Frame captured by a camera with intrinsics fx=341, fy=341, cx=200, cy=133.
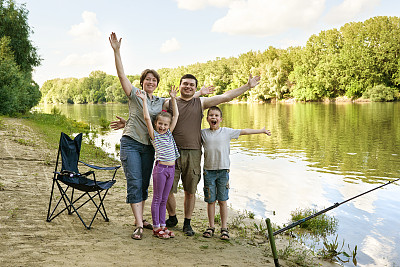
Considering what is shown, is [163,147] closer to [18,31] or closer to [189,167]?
[189,167]

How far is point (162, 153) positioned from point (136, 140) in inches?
14.9

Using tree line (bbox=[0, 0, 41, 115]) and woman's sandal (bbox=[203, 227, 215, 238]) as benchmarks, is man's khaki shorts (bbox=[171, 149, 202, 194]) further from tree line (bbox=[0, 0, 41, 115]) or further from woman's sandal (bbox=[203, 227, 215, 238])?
tree line (bbox=[0, 0, 41, 115])

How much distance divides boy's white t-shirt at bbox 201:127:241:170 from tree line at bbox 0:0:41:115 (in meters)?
20.6

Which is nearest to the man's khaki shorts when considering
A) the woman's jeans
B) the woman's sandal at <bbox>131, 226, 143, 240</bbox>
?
the woman's jeans

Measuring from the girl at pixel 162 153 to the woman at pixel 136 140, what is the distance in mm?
155

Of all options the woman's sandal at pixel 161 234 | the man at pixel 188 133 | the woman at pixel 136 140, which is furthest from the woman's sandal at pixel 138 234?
the man at pixel 188 133

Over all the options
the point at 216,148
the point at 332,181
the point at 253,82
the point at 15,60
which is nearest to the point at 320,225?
the point at 216,148

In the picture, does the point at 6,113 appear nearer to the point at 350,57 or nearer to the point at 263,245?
the point at 263,245

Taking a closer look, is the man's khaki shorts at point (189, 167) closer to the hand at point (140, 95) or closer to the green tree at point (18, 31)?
the hand at point (140, 95)

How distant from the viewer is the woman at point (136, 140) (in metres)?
4.31

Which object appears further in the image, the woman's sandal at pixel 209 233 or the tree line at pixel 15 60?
the tree line at pixel 15 60

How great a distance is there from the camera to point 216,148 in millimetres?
4645

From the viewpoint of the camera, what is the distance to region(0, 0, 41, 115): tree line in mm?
21797

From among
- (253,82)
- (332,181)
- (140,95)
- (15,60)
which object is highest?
(15,60)
